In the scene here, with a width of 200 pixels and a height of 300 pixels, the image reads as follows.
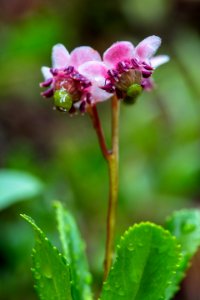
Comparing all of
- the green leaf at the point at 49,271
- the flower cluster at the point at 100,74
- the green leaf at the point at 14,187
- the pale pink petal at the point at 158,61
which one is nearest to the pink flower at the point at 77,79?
the flower cluster at the point at 100,74

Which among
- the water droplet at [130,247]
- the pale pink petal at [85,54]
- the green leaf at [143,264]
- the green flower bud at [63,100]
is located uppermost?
the pale pink petal at [85,54]

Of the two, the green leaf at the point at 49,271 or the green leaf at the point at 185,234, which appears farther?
the green leaf at the point at 185,234

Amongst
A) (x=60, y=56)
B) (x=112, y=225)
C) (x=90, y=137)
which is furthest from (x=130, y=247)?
(x=90, y=137)

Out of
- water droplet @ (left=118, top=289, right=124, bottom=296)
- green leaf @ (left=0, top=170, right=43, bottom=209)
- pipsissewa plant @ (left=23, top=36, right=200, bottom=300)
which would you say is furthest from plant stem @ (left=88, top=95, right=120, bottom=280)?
green leaf @ (left=0, top=170, right=43, bottom=209)

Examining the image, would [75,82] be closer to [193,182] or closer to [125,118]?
[193,182]

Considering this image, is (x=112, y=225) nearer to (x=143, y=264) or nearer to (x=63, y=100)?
(x=143, y=264)

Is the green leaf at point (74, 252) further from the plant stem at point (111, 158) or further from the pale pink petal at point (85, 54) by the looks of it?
the pale pink petal at point (85, 54)
